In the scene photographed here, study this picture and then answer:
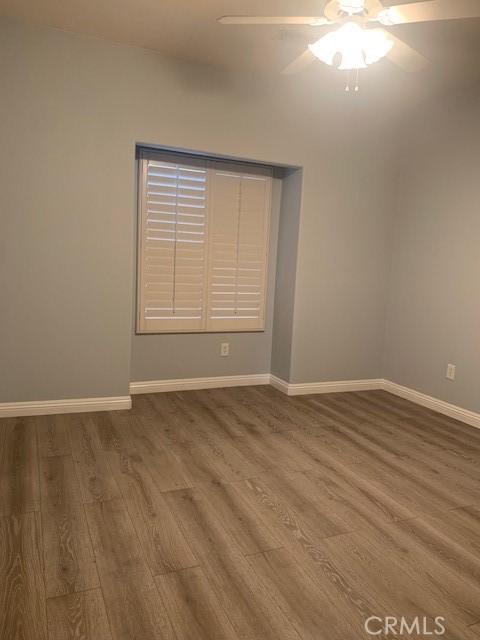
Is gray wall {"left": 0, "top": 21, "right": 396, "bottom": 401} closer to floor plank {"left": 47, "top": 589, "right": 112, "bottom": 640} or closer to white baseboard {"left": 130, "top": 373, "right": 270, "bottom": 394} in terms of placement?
white baseboard {"left": 130, "top": 373, "right": 270, "bottom": 394}

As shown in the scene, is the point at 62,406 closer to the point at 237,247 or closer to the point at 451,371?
the point at 237,247

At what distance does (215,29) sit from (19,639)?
335cm

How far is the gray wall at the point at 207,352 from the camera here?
3984 millimetres

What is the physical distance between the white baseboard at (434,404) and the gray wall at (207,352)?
1271 mm

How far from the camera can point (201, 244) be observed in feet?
13.2

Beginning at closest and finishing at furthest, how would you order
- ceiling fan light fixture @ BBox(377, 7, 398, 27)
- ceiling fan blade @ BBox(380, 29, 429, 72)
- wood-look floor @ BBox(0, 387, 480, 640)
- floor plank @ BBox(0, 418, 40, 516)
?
wood-look floor @ BBox(0, 387, 480, 640)
ceiling fan light fixture @ BBox(377, 7, 398, 27)
floor plank @ BBox(0, 418, 40, 516)
ceiling fan blade @ BBox(380, 29, 429, 72)

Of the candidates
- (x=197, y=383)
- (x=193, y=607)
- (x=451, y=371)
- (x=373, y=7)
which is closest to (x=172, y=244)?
(x=197, y=383)

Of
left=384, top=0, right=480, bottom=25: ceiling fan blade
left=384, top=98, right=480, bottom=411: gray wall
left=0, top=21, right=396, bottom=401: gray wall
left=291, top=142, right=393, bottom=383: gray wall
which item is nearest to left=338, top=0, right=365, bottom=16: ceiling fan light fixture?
left=384, top=0, right=480, bottom=25: ceiling fan blade

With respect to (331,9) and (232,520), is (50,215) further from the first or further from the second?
(232,520)

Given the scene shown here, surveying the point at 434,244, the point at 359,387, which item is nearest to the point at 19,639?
the point at 359,387

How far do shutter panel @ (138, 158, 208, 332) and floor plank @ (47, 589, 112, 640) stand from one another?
2.53m

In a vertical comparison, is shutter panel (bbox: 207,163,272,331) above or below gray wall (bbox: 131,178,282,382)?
above

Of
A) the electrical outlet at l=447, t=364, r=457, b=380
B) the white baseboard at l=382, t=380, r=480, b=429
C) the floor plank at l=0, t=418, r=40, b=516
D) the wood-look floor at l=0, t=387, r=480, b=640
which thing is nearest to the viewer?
the wood-look floor at l=0, t=387, r=480, b=640

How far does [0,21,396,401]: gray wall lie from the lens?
10.2 ft
